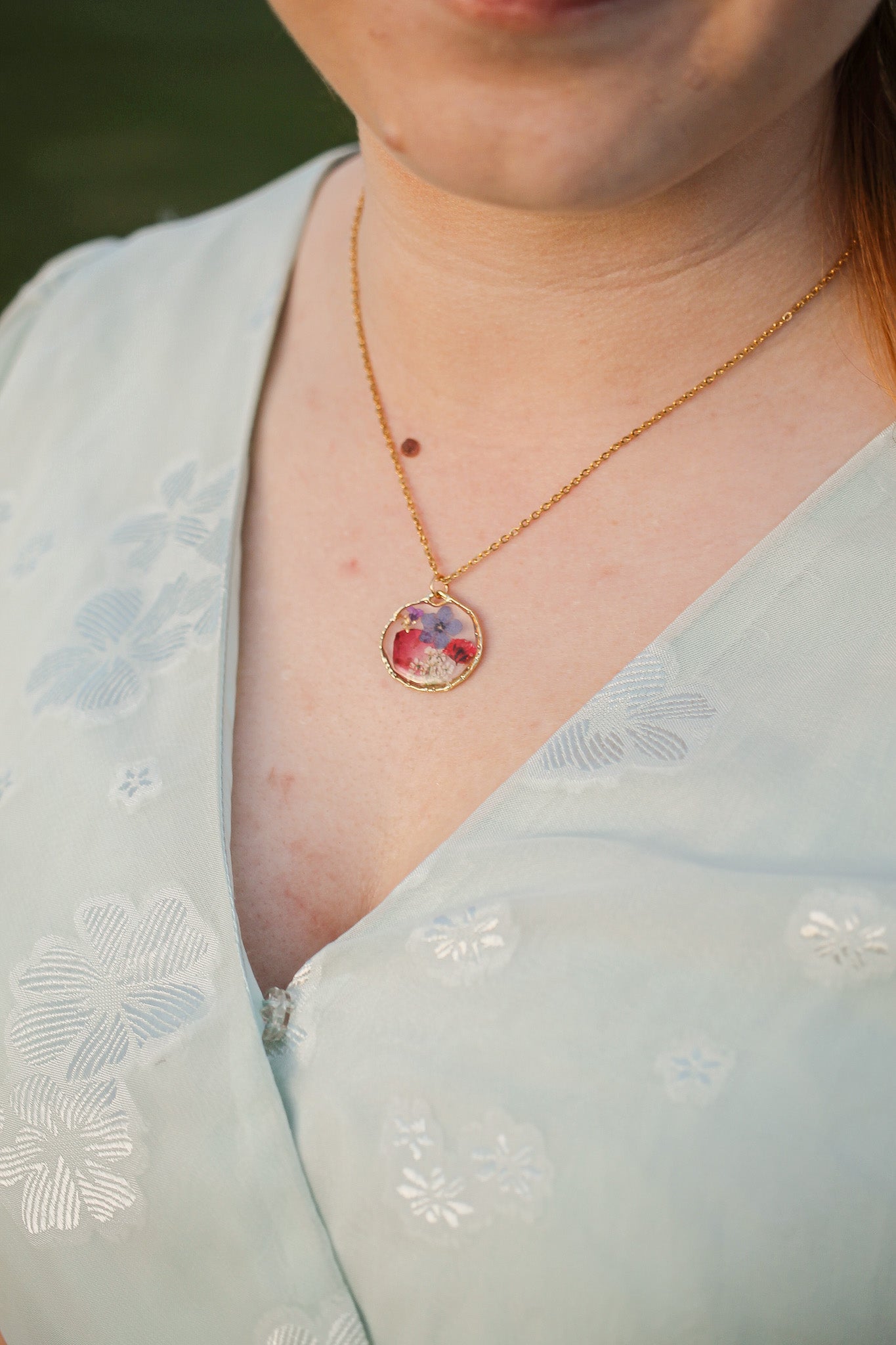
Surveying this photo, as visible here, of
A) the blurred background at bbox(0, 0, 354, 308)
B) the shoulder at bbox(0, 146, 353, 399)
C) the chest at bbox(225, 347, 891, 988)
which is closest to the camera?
the chest at bbox(225, 347, 891, 988)

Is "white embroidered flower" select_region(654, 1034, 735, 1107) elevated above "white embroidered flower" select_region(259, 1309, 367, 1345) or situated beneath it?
elevated above

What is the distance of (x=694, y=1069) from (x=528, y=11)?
765mm

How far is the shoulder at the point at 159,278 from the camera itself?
1443 mm

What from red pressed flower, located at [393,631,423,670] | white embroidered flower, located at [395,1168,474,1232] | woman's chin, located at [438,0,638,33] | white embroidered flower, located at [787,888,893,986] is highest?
woman's chin, located at [438,0,638,33]

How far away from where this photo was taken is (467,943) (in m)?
0.87

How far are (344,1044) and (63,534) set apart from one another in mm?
680

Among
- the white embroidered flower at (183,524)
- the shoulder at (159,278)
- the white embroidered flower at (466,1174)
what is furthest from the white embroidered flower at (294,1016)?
the shoulder at (159,278)

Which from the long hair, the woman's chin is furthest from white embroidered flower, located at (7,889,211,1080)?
the long hair

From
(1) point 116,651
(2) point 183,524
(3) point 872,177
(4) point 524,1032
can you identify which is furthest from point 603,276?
(4) point 524,1032

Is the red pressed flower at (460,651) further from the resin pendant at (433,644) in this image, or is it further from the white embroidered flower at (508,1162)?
the white embroidered flower at (508,1162)

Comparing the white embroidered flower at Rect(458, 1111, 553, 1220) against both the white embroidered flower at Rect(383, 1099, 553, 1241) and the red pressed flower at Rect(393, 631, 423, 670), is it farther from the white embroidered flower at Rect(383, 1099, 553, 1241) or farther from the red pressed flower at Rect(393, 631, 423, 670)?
the red pressed flower at Rect(393, 631, 423, 670)

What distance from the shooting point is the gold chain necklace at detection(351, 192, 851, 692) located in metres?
1.08

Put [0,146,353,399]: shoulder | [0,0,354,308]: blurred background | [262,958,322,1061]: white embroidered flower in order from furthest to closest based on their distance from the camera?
1. [0,0,354,308]: blurred background
2. [0,146,353,399]: shoulder
3. [262,958,322,1061]: white embroidered flower

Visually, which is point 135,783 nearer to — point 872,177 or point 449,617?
point 449,617
